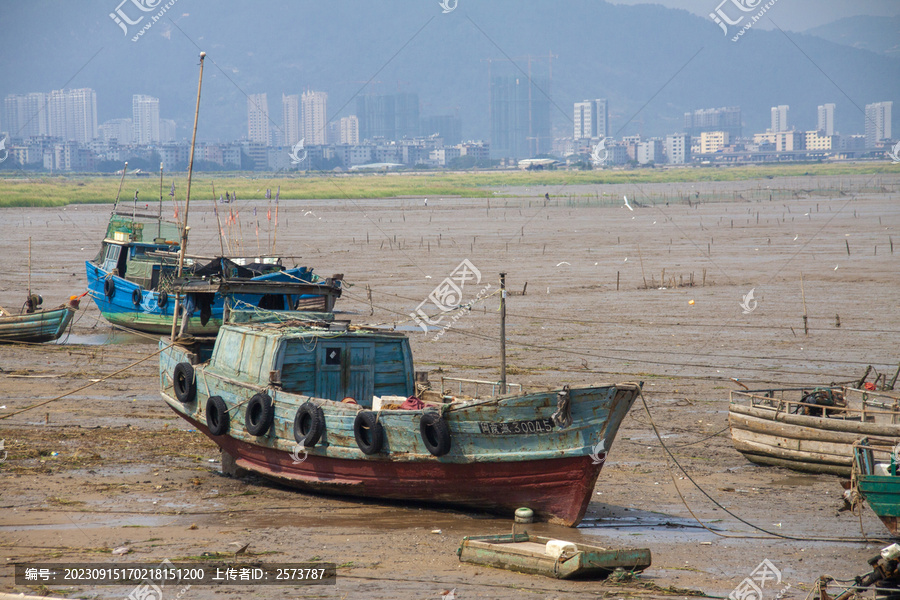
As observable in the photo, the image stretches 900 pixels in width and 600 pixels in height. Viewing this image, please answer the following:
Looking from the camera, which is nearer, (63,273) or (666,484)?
(666,484)

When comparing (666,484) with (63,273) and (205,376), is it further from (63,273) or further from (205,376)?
(63,273)

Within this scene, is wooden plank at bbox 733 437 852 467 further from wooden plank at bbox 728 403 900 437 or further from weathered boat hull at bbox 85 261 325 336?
Result: weathered boat hull at bbox 85 261 325 336

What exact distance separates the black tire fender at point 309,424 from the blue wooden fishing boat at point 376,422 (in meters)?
0.02

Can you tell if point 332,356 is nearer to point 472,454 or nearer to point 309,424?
point 309,424

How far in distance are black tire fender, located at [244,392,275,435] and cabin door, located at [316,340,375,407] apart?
36.6 inches

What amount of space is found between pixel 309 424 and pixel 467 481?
2.38m

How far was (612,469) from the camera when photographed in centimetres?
1423

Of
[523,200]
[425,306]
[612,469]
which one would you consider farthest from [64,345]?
[523,200]

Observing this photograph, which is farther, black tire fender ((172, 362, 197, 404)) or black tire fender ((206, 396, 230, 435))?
black tire fender ((172, 362, 197, 404))

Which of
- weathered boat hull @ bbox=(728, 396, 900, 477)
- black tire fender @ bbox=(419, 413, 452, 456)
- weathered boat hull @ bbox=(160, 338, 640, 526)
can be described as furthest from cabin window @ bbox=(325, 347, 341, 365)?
weathered boat hull @ bbox=(728, 396, 900, 477)

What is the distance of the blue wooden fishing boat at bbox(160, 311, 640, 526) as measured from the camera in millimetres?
11398

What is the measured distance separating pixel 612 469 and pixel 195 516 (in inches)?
243

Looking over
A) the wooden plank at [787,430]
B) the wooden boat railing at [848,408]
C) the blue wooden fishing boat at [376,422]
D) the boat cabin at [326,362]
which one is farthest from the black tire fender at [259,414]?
the wooden plank at [787,430]

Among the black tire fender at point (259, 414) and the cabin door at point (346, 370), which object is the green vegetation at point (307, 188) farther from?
the black tire fender at point (259, 414)
